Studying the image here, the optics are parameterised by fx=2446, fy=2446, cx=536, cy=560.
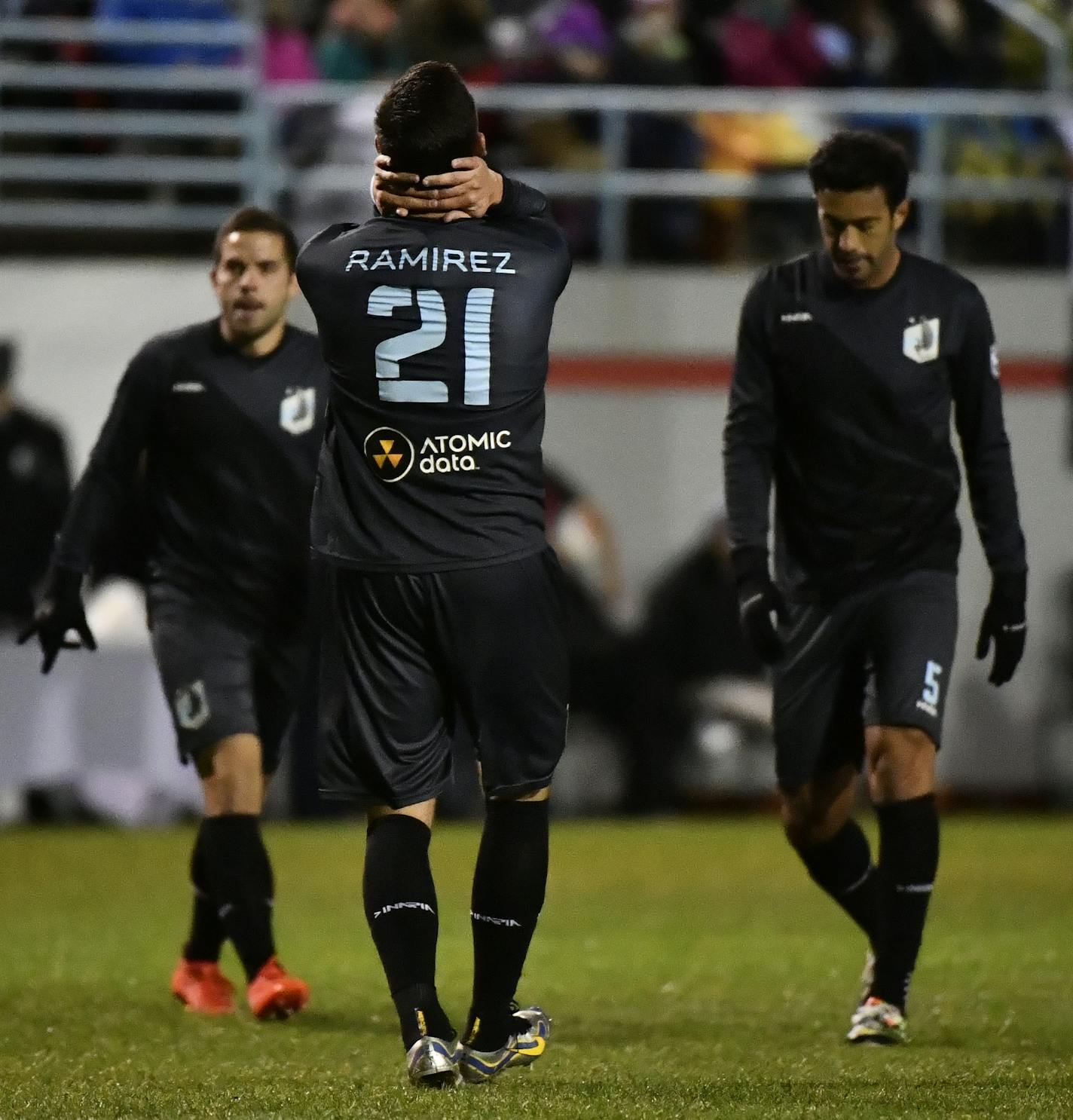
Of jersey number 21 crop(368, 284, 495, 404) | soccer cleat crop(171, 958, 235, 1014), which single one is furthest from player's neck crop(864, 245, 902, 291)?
soccer cleat crop(171, 958, 235, 1014)

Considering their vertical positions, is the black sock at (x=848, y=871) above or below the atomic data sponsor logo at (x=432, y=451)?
below

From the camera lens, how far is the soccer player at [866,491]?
6.64 m

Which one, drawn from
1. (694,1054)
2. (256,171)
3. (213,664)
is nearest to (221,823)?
(213,664)

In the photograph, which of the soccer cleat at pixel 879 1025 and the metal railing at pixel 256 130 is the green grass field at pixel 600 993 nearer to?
the soccer cleat at pixel 879 1025

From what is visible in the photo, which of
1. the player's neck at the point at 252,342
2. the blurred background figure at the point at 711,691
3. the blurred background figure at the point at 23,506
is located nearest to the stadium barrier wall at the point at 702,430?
the blurred background figure at the point at 711,691

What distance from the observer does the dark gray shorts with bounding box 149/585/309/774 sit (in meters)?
Result: 7.25

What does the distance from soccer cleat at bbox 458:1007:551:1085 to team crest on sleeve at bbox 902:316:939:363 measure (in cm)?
214

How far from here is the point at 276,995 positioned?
6945 mm

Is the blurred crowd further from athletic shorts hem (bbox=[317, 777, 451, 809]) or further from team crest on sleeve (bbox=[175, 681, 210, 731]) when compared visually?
athletic shorts hem (bbox=[317, 777, 451, 809])

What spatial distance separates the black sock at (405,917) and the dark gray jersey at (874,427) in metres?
1.61

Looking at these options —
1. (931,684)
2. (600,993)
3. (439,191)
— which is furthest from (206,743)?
(439,191)

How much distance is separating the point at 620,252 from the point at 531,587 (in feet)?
32.8

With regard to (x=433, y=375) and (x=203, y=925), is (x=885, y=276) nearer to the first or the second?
(x=433, y=375)

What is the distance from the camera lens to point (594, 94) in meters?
15.0
